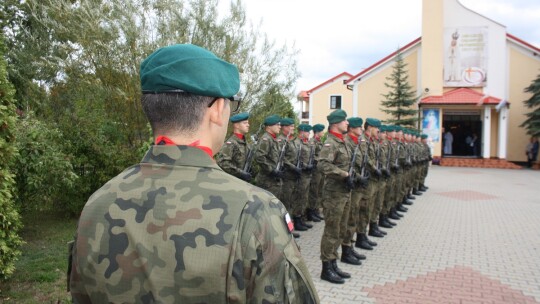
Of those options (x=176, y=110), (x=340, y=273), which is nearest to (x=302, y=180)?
(x=340, y=273)

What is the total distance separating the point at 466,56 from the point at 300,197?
20.5 m

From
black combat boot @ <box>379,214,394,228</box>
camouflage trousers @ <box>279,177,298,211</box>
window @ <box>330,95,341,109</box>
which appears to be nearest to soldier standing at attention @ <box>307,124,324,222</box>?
camouflage trousers @ <box>279,177,298,211</box>

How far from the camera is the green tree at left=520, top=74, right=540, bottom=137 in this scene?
22969mm

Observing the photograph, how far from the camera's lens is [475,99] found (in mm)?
23328

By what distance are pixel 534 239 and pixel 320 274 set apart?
14.8 feet

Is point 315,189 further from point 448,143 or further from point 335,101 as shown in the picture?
point 335,101

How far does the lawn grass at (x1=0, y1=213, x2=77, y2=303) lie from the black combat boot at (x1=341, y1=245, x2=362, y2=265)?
3453 mm

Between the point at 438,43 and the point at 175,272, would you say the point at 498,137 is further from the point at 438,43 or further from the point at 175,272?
the point at 175,272

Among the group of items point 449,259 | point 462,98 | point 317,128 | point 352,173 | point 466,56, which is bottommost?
point 449,259

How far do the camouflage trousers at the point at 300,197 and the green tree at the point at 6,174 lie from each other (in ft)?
16.6

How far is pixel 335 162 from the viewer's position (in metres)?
5.57

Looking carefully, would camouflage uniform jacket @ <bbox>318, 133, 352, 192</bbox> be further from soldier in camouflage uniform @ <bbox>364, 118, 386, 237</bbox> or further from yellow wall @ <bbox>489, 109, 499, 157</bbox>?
yellow wall @ <bbox>489, 109, 499, 157</bbox>

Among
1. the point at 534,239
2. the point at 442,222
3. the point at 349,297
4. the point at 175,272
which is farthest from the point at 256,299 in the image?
the point at 442,222

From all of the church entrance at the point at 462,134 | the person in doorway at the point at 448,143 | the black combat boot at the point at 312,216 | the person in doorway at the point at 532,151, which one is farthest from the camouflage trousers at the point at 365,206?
the person in doorway at the point at 532,151
